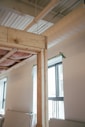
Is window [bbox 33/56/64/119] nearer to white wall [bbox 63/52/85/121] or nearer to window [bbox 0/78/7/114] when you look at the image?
white wall [bbox 63/52/85/121]

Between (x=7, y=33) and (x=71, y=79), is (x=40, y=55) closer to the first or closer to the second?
(x=7, y=33)

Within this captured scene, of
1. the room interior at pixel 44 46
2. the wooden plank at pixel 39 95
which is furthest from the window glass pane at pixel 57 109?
the wooden plank at pixel 39 95

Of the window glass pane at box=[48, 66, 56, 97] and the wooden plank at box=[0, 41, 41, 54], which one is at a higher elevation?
the wooden plank at box=[0, 41, 41, 54]

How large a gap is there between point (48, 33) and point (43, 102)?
102cm

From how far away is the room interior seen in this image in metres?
1.72

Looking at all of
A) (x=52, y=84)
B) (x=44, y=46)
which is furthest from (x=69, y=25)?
(x=52, y=84)

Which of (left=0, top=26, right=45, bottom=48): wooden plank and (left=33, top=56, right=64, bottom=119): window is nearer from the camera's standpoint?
(left=0, top=26, right=45, bottom=48): wooden plank

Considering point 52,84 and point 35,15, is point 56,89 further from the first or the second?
point 35,15

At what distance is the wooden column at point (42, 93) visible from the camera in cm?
164

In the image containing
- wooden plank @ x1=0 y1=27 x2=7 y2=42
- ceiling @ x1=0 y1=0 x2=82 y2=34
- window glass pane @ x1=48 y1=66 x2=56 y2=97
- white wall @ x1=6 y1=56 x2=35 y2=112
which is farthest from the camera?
white wall @ x1=6 y1=56 x2=35 y2=112

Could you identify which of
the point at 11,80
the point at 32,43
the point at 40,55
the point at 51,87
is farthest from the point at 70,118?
the point at 11,80

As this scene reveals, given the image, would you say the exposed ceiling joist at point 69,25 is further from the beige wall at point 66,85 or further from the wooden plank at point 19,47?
the beige wall at point 66,85

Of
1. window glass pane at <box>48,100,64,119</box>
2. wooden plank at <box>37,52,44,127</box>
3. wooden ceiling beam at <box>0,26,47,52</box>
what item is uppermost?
wooden ceiling beam at <box>0,26,47,52</box>

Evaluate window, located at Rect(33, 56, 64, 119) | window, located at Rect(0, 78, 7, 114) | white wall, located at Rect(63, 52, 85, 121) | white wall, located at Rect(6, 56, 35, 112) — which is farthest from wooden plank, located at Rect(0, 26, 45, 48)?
window, located at Rect(0, 78, 7, 114)
